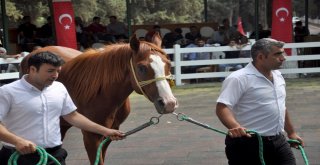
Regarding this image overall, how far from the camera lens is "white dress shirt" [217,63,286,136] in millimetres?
4621

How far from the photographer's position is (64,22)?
16.3 metres

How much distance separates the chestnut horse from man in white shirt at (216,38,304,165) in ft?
2.11

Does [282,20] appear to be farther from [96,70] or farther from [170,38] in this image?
[96,70]

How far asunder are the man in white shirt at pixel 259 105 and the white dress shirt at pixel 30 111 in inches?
50.3

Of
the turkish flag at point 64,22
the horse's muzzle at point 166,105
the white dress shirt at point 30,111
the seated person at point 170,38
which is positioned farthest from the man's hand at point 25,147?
the seated person at point 170,38

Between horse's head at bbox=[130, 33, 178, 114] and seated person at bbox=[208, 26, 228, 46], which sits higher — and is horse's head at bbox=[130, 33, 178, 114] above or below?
above

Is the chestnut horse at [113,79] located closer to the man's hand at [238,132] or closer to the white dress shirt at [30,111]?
the man's hand at [238,132]

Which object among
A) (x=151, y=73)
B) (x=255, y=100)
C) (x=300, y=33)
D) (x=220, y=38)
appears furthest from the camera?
(x=300, y=33)

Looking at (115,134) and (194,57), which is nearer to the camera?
(115,134)

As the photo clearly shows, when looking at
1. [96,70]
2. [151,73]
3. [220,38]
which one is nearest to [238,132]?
[151,73]

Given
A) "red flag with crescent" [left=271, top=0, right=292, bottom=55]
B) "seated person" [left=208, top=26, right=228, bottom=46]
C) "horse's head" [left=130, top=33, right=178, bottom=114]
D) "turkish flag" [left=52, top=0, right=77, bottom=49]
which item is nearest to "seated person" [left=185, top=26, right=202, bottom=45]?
"seated person" [left=208, top=26, right=228, bottom=46]

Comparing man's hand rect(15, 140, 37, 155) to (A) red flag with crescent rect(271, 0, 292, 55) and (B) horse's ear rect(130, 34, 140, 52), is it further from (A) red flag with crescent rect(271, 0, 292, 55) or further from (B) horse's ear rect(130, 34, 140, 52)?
(A) red flag with crescent rect(271, 0, 292, 55)

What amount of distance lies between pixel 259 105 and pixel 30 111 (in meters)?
1.78

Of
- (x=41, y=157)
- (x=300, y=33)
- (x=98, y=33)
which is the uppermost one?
(x=41, y=157)
